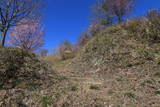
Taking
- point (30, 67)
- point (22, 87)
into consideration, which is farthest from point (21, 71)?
point (22, 87)

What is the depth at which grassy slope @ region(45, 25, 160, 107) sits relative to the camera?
2309 mm

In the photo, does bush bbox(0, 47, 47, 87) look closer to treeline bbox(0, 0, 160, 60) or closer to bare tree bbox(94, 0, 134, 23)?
treeline bbox(0, 0, 160, 60)

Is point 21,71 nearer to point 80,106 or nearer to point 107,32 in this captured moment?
point 80,106

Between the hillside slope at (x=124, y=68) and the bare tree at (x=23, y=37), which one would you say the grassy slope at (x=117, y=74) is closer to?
the hillside slope at (x=124, y=68)

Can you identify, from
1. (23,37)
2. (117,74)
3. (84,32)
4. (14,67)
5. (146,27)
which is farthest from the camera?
(84,32)

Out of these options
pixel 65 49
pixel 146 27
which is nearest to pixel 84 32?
pixel 65 49

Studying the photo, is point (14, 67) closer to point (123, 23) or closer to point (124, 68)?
point (124, 68)

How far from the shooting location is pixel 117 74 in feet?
14.8

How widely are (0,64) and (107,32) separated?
7629 millimetres

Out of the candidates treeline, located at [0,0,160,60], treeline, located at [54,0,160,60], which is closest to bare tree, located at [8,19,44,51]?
treeline, located at [0,0,160,60]

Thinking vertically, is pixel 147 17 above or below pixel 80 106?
above

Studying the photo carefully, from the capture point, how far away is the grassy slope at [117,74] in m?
2.31

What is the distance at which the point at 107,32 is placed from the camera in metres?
8.88

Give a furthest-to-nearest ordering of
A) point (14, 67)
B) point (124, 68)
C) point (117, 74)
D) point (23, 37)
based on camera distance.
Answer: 1. point (23, 37)
2. point (124, 68)
3. point (117, 74)
4. point (14, 67)
